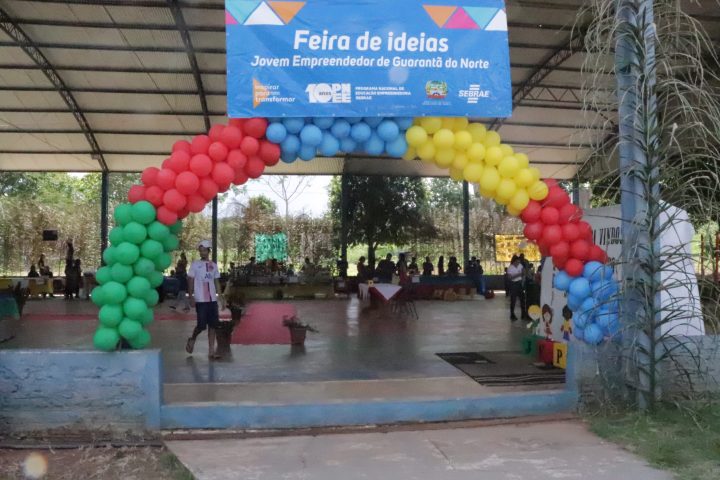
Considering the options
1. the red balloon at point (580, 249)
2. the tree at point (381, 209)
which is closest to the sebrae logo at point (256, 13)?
the red balloon at point (580, 249)

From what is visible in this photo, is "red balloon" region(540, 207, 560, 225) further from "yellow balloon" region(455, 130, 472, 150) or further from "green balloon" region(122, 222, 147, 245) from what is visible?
"green balloon" region(122, 222, 147, 245)

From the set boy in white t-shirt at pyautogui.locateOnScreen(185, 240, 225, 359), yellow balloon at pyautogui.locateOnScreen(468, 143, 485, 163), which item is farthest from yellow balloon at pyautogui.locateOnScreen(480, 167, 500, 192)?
boy in white t-shirt at pyautogui.locateOnScreen(185, 240, 225, 359)

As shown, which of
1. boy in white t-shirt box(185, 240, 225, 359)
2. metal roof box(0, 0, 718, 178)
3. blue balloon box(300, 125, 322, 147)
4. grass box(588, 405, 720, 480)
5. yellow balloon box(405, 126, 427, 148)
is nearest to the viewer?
grass box(588, 405, 720, 480)

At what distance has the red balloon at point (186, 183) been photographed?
5449mm

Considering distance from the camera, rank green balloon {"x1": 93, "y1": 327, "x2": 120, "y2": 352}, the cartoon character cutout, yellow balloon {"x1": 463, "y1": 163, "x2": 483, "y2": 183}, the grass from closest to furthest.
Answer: the grass
green balloon {"x1": 93, "y1": 327, "x2": 120, "y2": 352}
yellow balloon {"x1": 463, "y1": 163, "x2": 483, "y2": 183}
the cartoon character cutout

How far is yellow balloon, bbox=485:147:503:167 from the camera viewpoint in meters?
5.88

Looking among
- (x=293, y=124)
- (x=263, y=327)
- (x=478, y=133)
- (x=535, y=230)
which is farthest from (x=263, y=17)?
(x=263, y=327)

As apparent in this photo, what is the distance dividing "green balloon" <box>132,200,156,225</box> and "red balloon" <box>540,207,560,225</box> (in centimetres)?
356

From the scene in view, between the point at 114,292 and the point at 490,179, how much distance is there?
3.49m

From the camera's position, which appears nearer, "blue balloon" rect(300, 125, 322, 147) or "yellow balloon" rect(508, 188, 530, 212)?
"blue balloon" rect(300, 125, 322, 147)

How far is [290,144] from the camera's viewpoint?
18.9ft

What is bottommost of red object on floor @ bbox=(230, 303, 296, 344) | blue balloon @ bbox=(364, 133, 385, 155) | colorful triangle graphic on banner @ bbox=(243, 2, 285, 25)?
red object on floor @ bbox=(230, 303, 296, 344)

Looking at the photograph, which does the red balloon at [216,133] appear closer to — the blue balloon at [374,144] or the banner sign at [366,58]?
the banner sign at [366,58]

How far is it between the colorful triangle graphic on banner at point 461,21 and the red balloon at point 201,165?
2.58 metres
